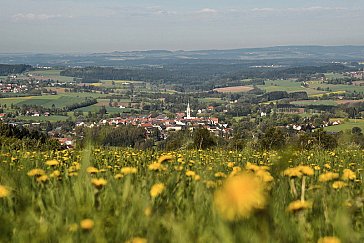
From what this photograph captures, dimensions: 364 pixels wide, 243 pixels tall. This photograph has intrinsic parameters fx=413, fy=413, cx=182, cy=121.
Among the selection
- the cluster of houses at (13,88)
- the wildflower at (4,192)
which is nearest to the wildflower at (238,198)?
the wildflower at (4,192)

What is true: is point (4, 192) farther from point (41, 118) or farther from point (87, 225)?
point (41, 118)

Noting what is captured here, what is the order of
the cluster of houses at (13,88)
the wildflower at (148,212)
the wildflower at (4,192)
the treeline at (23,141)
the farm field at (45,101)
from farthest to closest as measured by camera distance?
1. the cluster of houses at (13,88)
2. the farm field at (45,101)
3. the treeline at (23,141)
4. the wildflower at (4,192)
5. the wildflower at (148,212)

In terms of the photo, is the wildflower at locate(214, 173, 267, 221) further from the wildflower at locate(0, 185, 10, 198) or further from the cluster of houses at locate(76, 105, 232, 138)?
the cluster of houses at locate(76, 105, 232, 138)

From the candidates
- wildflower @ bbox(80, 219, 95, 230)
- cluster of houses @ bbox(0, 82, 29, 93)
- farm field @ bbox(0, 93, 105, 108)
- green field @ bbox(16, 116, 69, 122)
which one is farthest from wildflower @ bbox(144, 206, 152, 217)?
cluster of houses @ bbox(0, 82, 29, 93)

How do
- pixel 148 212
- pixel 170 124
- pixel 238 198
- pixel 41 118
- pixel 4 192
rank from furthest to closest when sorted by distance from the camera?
pixel 41 118
pixel 170 124
pixel 4 192
pixel 148 212
pixel 238 198

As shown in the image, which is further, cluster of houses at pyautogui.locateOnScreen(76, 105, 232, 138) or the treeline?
cluster of houses at pyautogui.locateOnScreen(76, 105, 232, 138)

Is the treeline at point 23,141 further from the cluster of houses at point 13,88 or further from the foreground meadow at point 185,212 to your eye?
the cluster of houses at point 13,88

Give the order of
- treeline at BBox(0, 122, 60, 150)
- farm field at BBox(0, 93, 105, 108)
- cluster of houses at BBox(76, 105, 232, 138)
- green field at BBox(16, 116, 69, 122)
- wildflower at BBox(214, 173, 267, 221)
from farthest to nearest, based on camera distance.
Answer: farm field at BBox(0, 93, 105, 108) → green field at BBox(16, 116, 69, 122) → cluster of houses at BBox(76, 105, 232, 138) → treeline at BBox(0, 122, 60, 150) → wildflower at BBox(214, 173, 267, 221)

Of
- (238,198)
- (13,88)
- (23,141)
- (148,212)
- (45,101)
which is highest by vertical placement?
(238,198)

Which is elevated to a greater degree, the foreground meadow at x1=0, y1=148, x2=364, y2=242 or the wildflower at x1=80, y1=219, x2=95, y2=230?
the wildflower at x1=80, y1=219, x2=95, y2=230

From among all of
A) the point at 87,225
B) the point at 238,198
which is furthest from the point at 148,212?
the point at 238,198

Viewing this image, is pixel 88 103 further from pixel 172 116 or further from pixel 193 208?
pixel 193 208

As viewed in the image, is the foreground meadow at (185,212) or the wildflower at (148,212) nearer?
the foreground meadow at (185,212)

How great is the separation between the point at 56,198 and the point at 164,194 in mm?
727
